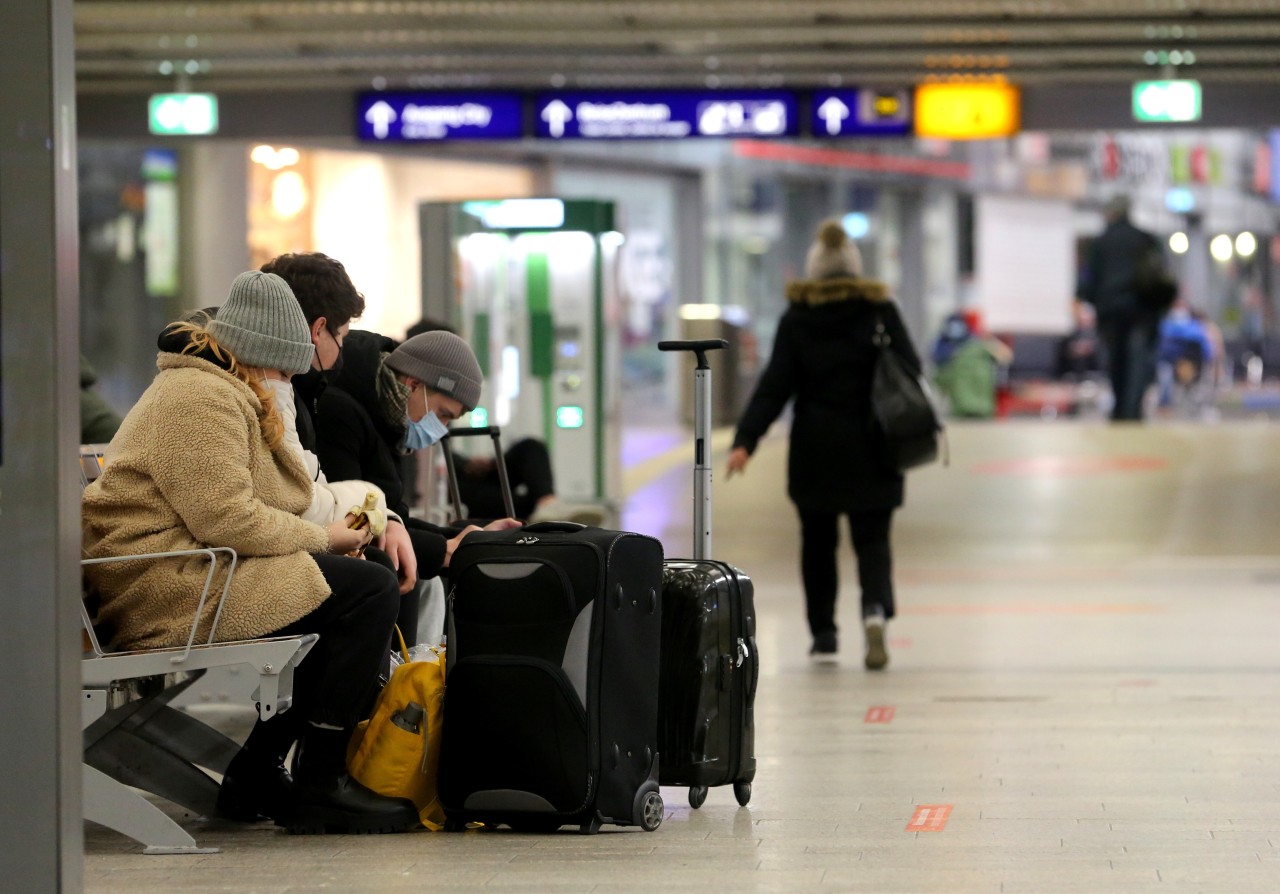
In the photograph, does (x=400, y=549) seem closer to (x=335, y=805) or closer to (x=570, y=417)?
(x=335, y=805)

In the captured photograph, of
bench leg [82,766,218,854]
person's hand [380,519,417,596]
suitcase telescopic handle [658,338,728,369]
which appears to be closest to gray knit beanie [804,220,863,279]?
suitcase telescopic handle [658,338,728,369]

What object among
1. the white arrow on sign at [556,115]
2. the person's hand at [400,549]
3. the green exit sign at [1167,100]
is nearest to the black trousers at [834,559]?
the person's hand at [400,549]

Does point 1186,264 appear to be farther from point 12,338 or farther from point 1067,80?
point 12,338

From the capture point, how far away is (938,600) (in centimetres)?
954

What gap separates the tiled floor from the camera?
150 inches

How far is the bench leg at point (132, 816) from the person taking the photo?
4.01 m

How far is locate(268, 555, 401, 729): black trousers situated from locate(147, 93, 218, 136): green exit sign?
1017 cm

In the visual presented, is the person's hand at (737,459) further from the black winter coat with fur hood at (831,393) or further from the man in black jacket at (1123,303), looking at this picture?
the man in black jacket at (1123,303)

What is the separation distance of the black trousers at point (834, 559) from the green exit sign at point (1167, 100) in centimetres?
668

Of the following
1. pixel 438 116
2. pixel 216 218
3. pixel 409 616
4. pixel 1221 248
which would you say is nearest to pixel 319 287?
pixel 409 616

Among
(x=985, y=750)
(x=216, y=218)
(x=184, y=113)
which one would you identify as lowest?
(x=985, y=750)

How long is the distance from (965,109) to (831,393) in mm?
6281

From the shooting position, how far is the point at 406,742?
4.20 meters

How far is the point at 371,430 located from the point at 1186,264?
35.5 m
